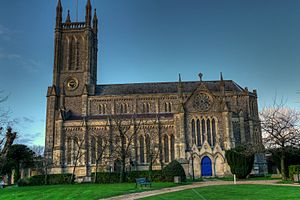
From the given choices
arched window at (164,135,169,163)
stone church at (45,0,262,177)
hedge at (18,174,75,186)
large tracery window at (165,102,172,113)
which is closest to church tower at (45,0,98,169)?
stone church at (45,0,262,177)

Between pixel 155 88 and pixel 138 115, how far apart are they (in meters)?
8.29

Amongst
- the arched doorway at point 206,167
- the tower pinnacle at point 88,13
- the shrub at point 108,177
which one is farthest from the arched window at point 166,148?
the tower pinnacle at point 88,13

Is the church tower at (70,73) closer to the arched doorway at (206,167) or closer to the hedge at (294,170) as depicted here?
the arched doorway at (206,167)

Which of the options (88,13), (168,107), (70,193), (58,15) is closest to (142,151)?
(168,107)

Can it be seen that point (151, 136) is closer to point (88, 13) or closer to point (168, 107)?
point (168, 107)

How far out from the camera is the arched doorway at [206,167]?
1828 inches

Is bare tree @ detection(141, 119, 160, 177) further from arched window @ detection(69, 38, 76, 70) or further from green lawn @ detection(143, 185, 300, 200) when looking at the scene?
green lawn @ detection(143, 185, 300, 200)

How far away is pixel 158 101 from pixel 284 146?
29.6 meters

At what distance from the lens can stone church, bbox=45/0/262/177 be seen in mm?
49375

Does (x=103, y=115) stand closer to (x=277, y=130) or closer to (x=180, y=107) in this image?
(x=180, y=107)

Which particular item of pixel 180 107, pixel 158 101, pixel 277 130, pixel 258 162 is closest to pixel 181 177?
pixel 277 130

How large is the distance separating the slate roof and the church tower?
11.2 ft

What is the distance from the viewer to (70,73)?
61.2 m

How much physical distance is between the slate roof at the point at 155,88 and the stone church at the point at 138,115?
200 millimetres
